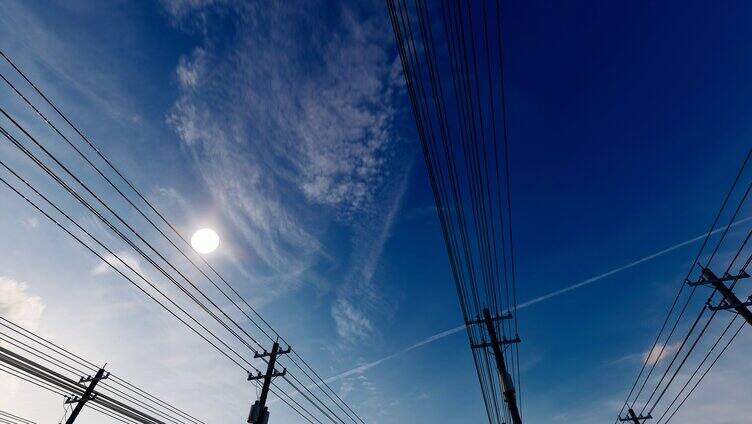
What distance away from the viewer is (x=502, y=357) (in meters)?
13.5

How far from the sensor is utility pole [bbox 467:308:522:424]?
442 inches

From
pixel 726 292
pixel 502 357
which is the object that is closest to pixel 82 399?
pixel 502 357

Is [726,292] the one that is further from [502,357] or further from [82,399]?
[82,399]

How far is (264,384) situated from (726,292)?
23304 millimetres

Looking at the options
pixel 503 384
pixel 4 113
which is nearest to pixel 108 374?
pixel 4 113

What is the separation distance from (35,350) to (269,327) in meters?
9.53

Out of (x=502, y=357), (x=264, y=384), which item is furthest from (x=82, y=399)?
(x=502, y=357)

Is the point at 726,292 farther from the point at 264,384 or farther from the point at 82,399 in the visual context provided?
the point at 82,399

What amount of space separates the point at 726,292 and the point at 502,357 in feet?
39.5

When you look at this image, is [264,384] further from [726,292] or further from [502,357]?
[726,292]

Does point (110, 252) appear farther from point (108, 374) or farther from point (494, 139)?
point (108, 374)

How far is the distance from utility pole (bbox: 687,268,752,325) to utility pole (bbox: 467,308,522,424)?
10.5 metres

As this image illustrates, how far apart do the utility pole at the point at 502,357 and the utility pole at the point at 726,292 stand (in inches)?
412

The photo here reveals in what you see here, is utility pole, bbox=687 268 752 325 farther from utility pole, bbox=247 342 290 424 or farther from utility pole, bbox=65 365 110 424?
utility pole, bbox=65 365 110 424
